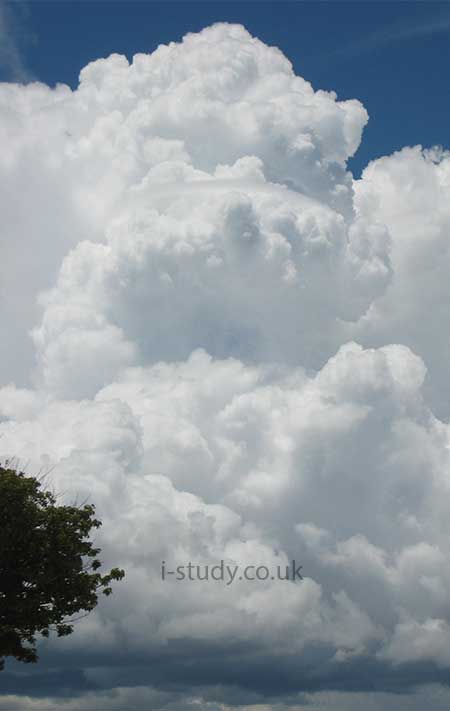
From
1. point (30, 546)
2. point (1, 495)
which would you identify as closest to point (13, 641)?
point (30, 546)

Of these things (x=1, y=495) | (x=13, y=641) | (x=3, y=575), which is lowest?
(x=13, y=641)

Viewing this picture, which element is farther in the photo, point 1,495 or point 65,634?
point 65,634

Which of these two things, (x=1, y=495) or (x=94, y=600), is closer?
(x=1, y=495)

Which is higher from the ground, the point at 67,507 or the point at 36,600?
the point at 67,507

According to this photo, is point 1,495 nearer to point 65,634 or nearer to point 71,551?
point 71,551

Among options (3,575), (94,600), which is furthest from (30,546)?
(94,600)

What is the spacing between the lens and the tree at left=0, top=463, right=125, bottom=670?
4972 cm

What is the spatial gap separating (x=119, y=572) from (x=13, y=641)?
733cm

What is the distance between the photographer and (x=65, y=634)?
52.8 meters

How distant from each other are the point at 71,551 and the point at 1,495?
582cm

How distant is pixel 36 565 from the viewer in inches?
2018

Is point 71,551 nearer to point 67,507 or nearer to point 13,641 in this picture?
point 67,507

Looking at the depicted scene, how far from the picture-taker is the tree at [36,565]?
49.7 m

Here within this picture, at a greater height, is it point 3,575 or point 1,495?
point 1,495
